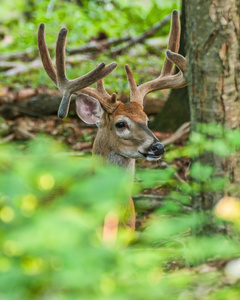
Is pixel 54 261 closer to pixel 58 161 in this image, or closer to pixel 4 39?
pixel 58 161

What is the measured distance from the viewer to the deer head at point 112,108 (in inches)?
187

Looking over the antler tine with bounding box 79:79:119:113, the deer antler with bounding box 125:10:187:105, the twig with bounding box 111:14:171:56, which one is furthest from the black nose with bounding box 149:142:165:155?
the twig with bounding box 111:14:171:56

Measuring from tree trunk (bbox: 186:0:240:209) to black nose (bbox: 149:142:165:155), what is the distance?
61.4 inches

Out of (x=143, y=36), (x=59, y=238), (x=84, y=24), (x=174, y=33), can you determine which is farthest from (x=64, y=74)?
(x=84, y=24)

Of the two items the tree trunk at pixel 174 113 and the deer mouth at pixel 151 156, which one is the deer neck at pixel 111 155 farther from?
the tree trunk at pixel 174 113

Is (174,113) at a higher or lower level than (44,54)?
lower

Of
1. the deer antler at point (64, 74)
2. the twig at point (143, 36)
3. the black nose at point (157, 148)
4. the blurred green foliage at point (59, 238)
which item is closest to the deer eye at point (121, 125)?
the deer antler at point (64, 74)

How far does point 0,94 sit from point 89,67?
2504mm

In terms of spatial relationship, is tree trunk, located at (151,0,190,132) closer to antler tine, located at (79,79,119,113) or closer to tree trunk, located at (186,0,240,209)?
antler tine, located at (79,79,119,113)

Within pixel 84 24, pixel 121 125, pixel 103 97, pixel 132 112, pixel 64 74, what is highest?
pixel 84 24

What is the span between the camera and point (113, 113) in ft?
16.6

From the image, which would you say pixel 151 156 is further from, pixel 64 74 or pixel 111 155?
pixel 64 74

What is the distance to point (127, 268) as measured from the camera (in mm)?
1676

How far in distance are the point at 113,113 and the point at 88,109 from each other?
0.33m
